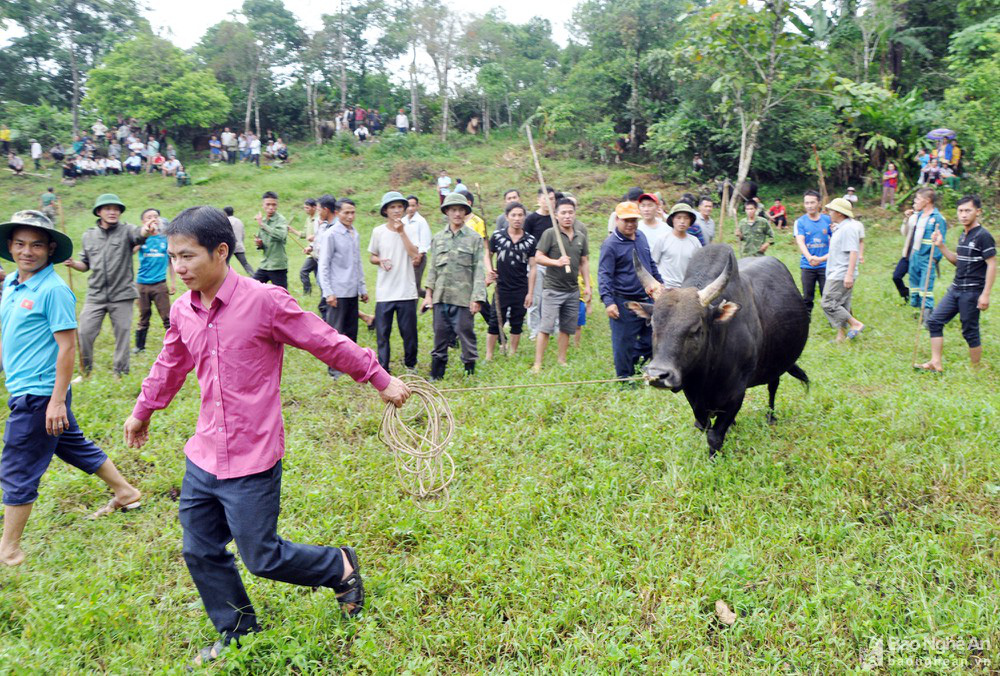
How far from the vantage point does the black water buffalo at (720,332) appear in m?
4.36

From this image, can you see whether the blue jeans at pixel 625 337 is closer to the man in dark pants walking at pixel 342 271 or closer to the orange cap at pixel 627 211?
the orange cap at pixel 627 211

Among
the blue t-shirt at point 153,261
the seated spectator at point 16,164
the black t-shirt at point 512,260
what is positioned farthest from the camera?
the seated spectator at point 16,164

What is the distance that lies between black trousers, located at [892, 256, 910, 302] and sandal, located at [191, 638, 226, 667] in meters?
9.52

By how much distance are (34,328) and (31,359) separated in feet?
0.60

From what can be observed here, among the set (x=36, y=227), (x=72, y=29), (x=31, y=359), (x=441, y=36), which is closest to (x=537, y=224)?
(x=36, y=227)

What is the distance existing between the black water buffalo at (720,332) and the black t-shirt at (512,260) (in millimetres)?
2488

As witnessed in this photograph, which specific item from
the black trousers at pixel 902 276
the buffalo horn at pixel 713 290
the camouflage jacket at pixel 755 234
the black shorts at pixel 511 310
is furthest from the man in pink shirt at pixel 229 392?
A: the black trousers at pixel 902 276

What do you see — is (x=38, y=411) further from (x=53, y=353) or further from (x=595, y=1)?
(x=595, y=1)

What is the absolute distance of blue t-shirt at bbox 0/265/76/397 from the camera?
3.89m

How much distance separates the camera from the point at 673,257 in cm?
677

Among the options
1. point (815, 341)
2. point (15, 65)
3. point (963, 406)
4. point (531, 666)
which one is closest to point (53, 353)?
point (531, 666)

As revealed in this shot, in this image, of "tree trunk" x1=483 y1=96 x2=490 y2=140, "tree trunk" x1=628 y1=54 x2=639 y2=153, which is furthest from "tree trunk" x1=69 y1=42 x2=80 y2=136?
"tree trunk" x1=628 y1=54 x2=639 y2=153

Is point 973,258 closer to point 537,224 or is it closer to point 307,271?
point 537,224

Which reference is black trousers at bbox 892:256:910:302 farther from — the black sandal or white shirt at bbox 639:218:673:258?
the black sandal
